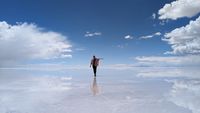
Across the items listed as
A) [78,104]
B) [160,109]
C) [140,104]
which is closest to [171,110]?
[160,109]

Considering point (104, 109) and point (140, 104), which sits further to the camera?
point (140, 104)

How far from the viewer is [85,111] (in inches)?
508

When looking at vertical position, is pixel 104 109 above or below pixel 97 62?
below

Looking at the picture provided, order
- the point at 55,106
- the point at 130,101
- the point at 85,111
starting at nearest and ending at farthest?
the point at 85,111 < the point at 55,106 < the point at 130,101

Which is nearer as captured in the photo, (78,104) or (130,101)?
(78,104)

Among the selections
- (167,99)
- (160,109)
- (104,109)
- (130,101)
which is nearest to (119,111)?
(104,109)

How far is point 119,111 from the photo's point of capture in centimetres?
1302

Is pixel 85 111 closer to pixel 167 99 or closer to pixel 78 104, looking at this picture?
pixel 78 104

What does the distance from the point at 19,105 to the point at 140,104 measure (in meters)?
5.53

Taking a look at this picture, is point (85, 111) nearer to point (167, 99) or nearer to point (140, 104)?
point (140, 104)

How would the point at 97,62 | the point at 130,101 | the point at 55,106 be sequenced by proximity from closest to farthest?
the point at 55,106
the point at 130,101
the point at 97,62

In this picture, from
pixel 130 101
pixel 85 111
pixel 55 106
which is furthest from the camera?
pixel 130 101

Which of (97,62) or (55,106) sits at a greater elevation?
(97,62)

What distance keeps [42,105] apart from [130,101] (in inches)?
169
